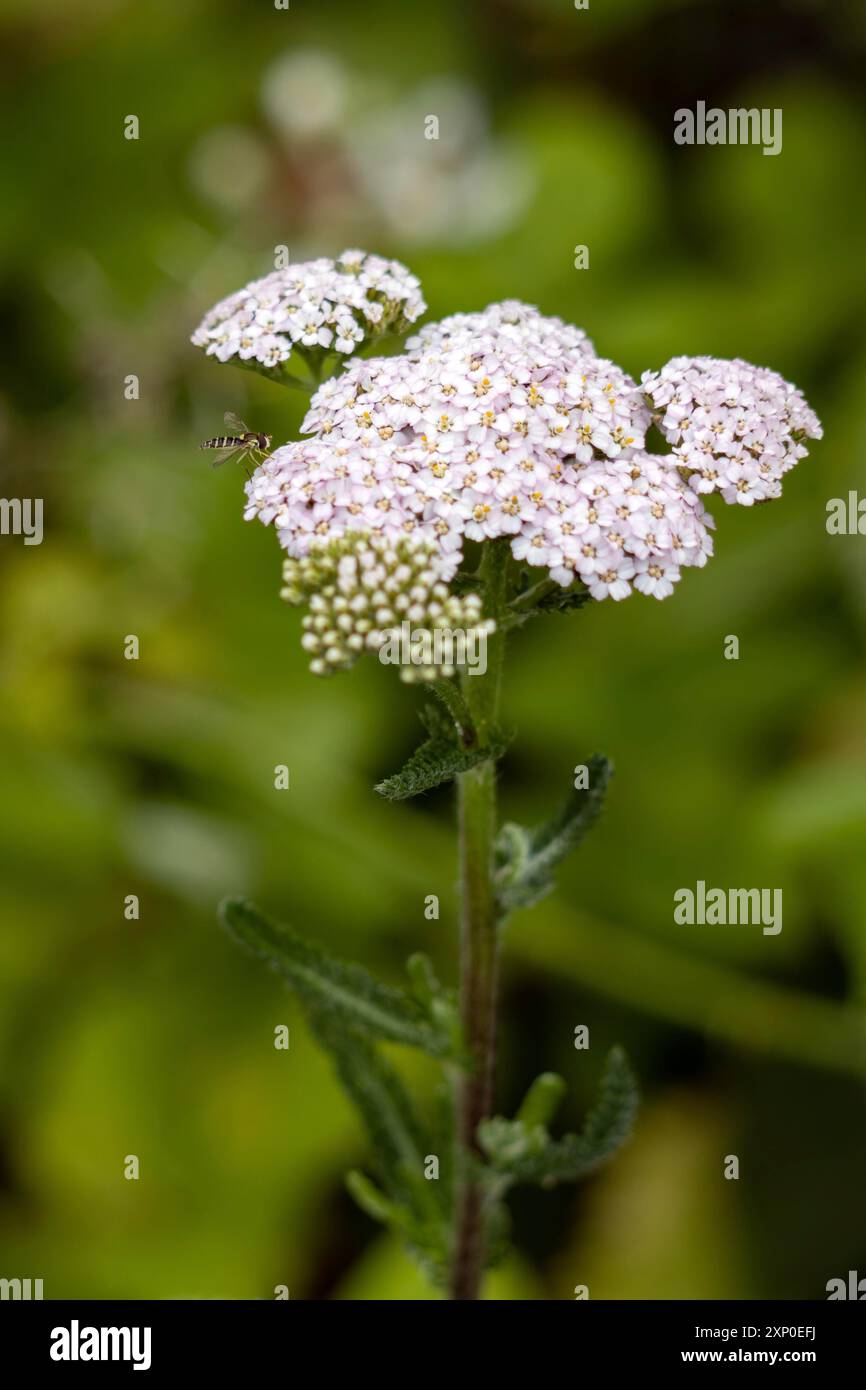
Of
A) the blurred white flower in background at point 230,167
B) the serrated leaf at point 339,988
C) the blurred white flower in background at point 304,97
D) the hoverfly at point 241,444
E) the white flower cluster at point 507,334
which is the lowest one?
the serrated leaf at point 339,988

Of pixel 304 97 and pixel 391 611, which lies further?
pixel 304 97

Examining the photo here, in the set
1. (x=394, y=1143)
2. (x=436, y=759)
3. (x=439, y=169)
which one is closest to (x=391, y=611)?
(x=436, y=759)

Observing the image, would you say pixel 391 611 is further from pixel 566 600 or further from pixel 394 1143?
pixel 394 1143

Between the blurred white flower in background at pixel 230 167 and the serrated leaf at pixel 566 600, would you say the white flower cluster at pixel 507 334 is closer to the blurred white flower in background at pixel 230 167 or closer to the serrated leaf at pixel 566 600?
the serrated leaf at pixel 566 600

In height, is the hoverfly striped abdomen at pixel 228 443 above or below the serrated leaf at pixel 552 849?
above

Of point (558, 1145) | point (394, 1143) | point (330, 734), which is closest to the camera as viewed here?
point (558, 1145)

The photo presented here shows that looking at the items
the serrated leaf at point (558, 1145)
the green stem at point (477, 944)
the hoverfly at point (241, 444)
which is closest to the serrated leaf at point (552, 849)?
the green stem at point (477, 944)
